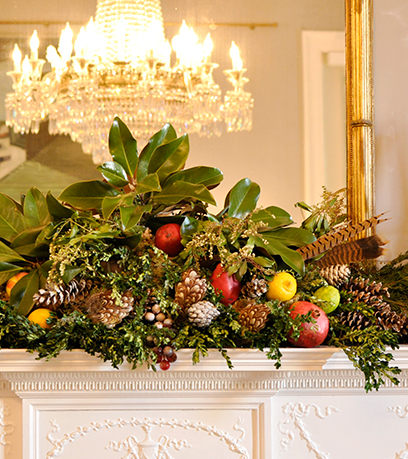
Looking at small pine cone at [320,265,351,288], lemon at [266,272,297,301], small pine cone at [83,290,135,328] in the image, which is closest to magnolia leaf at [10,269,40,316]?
small pine cone at [83,290,135,328]

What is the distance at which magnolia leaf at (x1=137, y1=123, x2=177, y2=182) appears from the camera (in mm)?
978

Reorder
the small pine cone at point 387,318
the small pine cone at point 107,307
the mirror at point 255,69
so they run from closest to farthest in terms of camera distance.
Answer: the small pine cone at point 107,307, the small pine cone at point 387,318, the mirror at point 255,69

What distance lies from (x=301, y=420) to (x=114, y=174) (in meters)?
0.62

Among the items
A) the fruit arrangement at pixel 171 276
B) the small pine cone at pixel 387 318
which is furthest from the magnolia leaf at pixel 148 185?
the small pine cone at pixel 387 318

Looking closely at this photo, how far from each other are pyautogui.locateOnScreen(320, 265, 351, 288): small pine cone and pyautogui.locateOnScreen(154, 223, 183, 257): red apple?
0.97 ft

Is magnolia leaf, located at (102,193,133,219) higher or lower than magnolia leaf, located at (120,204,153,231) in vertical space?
higher

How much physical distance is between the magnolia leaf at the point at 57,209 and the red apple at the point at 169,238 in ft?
0.59

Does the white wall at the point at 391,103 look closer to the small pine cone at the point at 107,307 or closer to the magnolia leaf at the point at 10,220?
the small pine cone at the point at 107,307

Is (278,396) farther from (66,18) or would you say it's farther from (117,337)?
(66,18)

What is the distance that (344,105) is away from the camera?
126 centimetres

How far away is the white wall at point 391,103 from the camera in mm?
1266

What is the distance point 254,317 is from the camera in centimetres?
84

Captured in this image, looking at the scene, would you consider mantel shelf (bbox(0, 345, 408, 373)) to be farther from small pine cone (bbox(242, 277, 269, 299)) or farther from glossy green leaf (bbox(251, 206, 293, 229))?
glossy green leaf (bbox(251, 206, 293, 229))

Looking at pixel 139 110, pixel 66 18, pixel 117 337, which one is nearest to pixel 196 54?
pixel 139 110
